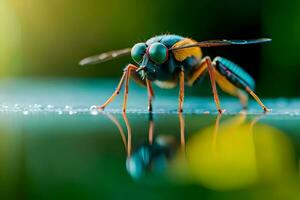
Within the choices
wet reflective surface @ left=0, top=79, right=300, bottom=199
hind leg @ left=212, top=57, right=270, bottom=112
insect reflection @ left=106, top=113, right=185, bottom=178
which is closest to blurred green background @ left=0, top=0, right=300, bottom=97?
hind leg @ left=212, top=57, right=270, bottom=112

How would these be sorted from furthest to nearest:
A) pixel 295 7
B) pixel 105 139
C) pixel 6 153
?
pixel 295 7
pixel 105 139
pixel 6 153

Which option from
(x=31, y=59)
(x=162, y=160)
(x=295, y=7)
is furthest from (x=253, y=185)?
(x=31, y=59)

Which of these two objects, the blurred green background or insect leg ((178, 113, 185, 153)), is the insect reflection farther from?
the blurred green background

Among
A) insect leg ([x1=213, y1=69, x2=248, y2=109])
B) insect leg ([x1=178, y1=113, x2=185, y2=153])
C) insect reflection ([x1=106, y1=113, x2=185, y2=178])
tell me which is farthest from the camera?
insect leg ([x1=213, y1=69, x2=248, y2=109])

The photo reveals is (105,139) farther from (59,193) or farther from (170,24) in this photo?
(170,24)

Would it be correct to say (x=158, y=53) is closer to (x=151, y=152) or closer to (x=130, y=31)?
(x=151, y=152)

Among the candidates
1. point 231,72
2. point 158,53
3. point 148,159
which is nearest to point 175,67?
point 158,53
